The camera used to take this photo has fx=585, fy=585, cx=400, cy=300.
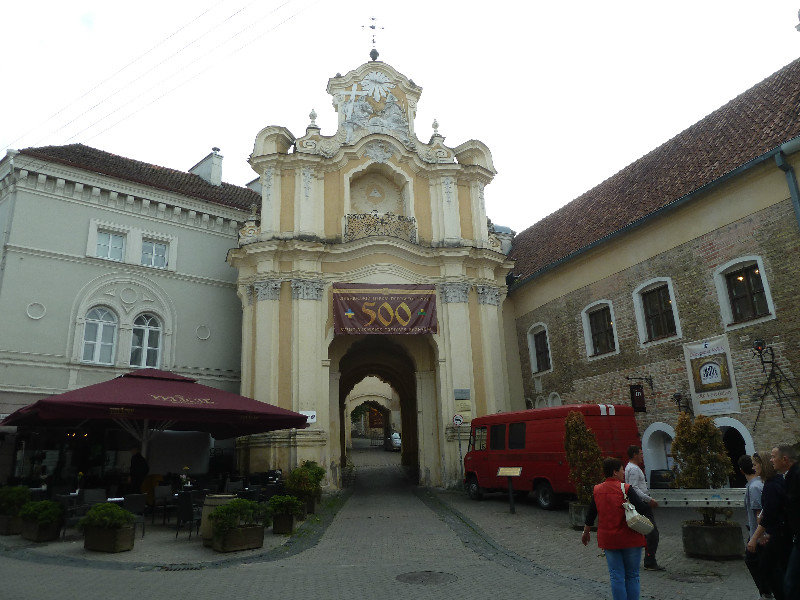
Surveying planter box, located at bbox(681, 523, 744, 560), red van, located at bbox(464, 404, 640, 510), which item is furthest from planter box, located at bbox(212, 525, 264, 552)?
red van, located at bbox(464, 404, 640, 510)

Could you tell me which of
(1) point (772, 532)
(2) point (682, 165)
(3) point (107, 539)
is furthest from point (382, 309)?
(1) point (772, 532)

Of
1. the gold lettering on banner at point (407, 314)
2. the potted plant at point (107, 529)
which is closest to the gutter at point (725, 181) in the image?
the gold lettering on banner at point (407, 314)

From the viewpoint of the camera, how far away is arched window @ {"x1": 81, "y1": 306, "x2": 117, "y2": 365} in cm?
2058

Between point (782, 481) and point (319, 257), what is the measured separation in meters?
17.9

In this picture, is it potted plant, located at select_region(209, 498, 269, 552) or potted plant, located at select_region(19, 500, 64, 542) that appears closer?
potted plant, located at select_region(209, 498, 269, 552)

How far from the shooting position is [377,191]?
24938mm

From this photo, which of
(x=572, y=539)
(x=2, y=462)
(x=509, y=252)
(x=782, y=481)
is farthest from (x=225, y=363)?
(x=782, y=481)

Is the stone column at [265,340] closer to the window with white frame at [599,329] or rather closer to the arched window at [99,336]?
the arched window at [99,336]

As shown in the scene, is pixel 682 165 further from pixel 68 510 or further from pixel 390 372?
pixel 68 510

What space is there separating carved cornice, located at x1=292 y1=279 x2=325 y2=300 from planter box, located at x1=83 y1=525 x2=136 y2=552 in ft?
39.0

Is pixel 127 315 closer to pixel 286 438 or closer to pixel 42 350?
pixel 42 350

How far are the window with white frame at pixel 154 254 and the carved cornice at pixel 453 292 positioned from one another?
36.3 feet

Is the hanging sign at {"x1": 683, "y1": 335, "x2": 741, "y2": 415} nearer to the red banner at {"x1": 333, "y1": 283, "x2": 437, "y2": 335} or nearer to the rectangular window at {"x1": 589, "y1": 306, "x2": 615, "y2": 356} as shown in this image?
the rectangular window at {"x1": 589, "y1": 306, "x2": 615, "y2": 356}

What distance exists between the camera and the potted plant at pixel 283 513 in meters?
12.5
